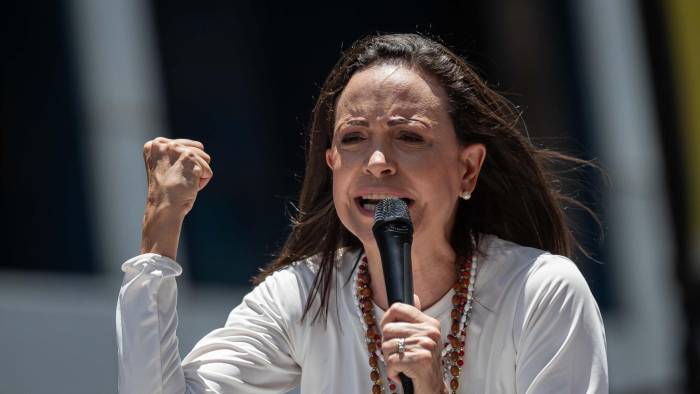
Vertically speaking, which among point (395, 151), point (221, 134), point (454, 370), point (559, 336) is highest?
point (395, 151)

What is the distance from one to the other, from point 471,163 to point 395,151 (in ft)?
1.13

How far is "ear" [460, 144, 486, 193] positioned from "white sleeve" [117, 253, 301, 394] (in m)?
0.64

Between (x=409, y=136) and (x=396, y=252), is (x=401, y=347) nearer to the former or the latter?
(x=396, y=252)

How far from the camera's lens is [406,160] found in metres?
3.55

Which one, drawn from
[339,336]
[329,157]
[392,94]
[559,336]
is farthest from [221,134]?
[559,336]

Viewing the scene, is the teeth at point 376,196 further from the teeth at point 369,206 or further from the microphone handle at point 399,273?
the microphone handle at point 399,273

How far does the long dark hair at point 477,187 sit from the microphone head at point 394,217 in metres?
0.60

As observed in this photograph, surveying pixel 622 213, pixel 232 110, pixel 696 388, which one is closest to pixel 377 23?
pixel 232 110

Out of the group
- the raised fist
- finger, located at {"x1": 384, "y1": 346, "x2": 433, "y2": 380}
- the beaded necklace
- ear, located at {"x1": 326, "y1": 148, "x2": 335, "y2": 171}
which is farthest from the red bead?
the raised fist

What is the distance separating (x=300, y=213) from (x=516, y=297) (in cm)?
77

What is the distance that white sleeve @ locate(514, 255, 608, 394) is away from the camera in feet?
11.2

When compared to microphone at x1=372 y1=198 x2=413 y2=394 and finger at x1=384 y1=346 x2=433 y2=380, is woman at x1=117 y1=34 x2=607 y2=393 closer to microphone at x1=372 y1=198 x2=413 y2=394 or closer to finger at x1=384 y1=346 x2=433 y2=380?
finger at x1=384 y1=346 x2=433 y2=380

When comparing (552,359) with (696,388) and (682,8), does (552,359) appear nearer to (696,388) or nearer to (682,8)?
(696,388)

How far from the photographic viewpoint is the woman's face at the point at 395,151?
3.54 metres
